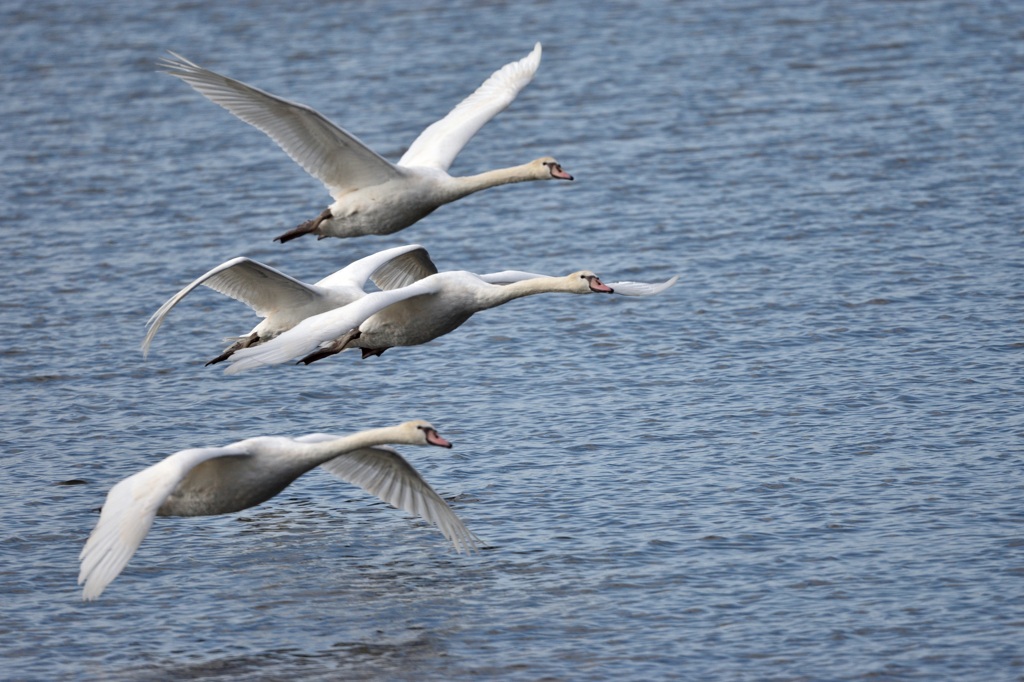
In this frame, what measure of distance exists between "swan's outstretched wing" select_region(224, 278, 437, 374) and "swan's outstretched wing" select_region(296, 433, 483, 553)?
4.37ft

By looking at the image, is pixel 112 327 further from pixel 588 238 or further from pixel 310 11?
pixel 310 11

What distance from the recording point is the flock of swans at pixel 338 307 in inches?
559

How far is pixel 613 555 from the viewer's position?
634 inches

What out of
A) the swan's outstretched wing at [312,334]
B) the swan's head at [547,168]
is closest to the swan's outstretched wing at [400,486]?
the swan's outstretched wing at [312,334]

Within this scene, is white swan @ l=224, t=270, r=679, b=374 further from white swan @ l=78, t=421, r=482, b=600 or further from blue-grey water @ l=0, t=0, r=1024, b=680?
blue-grey water @ l=0, t=0, r=1024, b=680

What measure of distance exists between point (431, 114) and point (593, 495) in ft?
58.2

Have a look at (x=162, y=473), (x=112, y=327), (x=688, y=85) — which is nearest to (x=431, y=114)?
(x=688, y=85)

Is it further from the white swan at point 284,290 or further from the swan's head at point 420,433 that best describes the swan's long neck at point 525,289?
the swan's head at point 420,433

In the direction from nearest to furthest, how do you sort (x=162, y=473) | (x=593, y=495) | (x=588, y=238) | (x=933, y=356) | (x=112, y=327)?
(x=162, y=473), (x=593, y=495), (x=933, y=356), (x=112, y=327), (x=588, y=238)

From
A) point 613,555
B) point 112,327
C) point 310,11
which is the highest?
point 310,11

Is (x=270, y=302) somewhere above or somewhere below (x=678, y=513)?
above

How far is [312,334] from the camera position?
1502 cm

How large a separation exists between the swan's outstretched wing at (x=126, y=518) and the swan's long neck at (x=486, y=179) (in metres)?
4.33

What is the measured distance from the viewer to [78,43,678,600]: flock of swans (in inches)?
559
